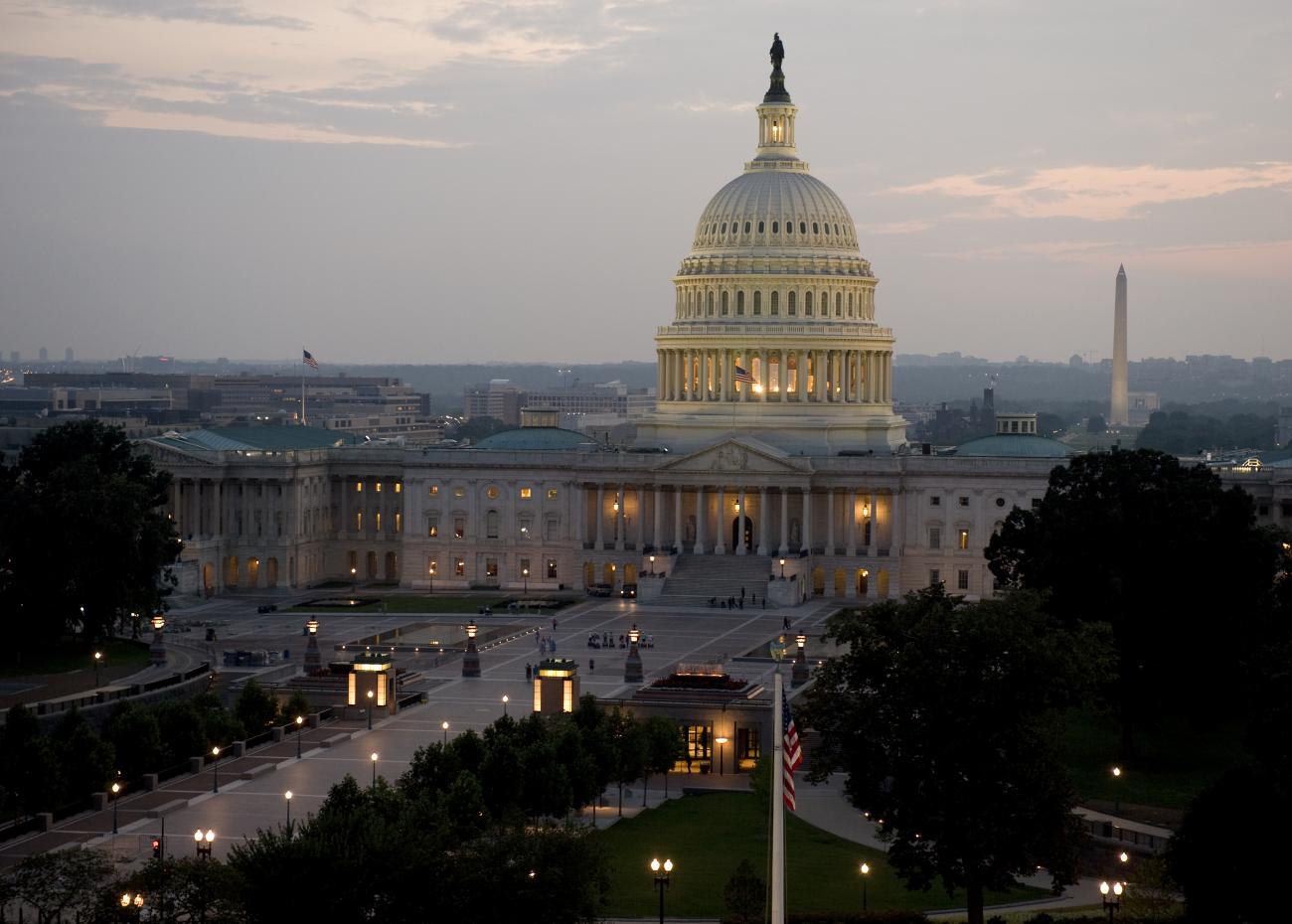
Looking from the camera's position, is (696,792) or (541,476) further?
(541,476)

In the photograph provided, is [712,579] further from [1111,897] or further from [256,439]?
[1111,897]

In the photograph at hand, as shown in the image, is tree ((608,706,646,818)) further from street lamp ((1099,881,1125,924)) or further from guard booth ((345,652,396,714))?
street lamp ((1099,881,1125,924))

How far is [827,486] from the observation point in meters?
167

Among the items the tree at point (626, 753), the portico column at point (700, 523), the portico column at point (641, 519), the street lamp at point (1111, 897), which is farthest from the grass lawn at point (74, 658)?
the street lamp at point (1111, 897)

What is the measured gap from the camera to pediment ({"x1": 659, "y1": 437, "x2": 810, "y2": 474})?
544 ft

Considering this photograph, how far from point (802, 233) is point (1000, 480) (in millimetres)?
31732

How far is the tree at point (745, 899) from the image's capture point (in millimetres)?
67938

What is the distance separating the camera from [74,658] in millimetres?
117750

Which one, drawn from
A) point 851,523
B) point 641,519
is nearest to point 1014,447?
point 851,523

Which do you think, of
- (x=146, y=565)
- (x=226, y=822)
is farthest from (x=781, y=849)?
(x=146, y=565)

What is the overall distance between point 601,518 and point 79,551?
60411 mm

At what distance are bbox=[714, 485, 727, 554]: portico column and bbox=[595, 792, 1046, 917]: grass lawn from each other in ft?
248

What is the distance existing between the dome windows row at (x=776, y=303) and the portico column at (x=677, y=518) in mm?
21140

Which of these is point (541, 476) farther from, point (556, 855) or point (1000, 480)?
point (556, 855)
